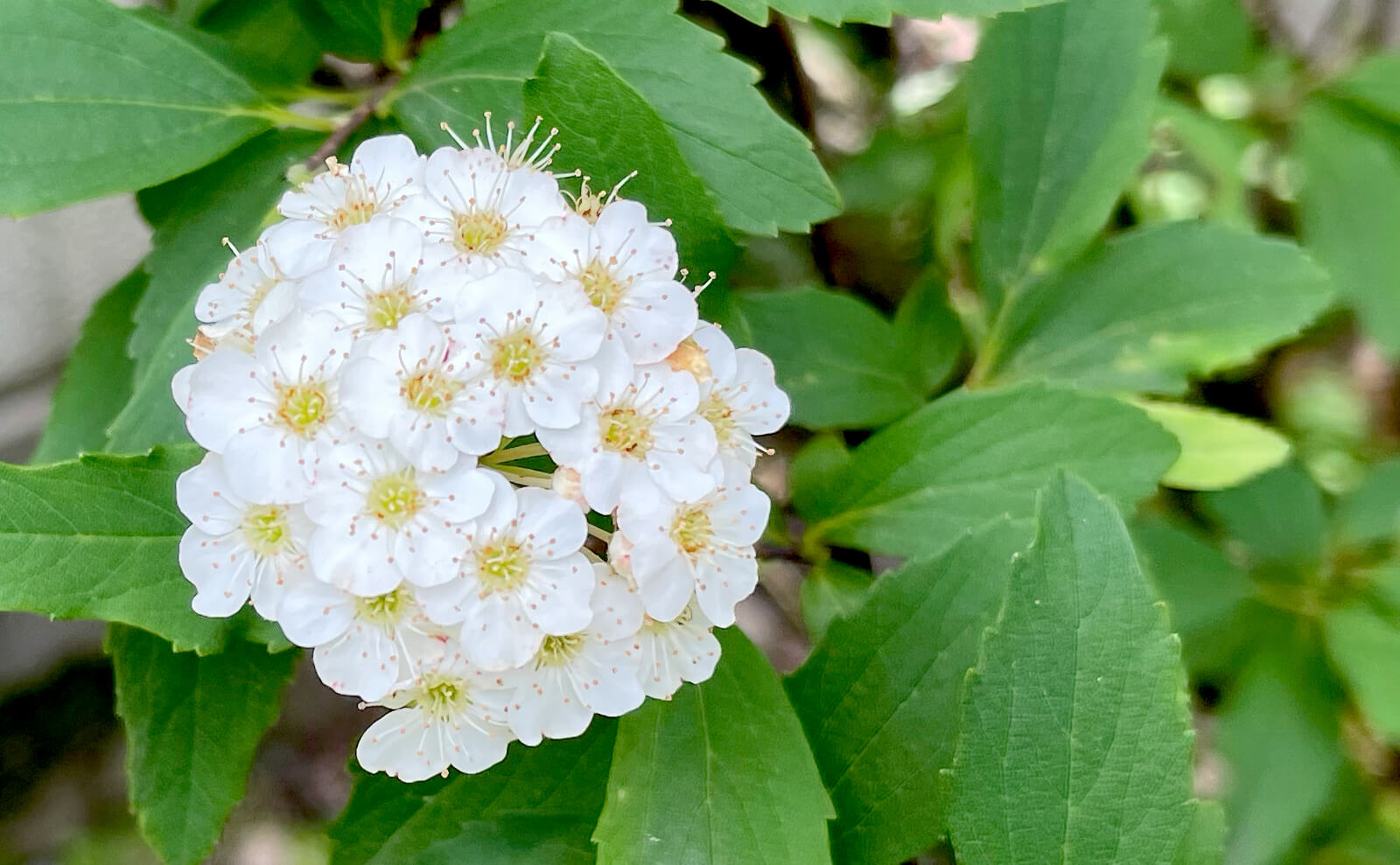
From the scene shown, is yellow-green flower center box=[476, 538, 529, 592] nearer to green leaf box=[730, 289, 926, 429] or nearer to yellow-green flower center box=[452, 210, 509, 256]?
yellow-green flower center box=[452, 210, 509, 256]

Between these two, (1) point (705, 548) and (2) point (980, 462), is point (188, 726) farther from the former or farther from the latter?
(2) point (980, 462)

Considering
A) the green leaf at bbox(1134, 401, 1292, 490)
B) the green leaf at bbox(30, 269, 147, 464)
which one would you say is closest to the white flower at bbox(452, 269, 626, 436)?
the green leaf at bbox(30, 269, 147, 464)

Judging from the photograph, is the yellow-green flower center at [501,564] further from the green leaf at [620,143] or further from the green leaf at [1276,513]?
the green leaf at [1276,513]

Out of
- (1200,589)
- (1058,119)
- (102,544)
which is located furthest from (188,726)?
(1200,589)

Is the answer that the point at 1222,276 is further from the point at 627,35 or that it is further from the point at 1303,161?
the point at 627,35

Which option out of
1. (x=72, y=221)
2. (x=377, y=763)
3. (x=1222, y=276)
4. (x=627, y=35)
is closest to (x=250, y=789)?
(x=72, y=221)
